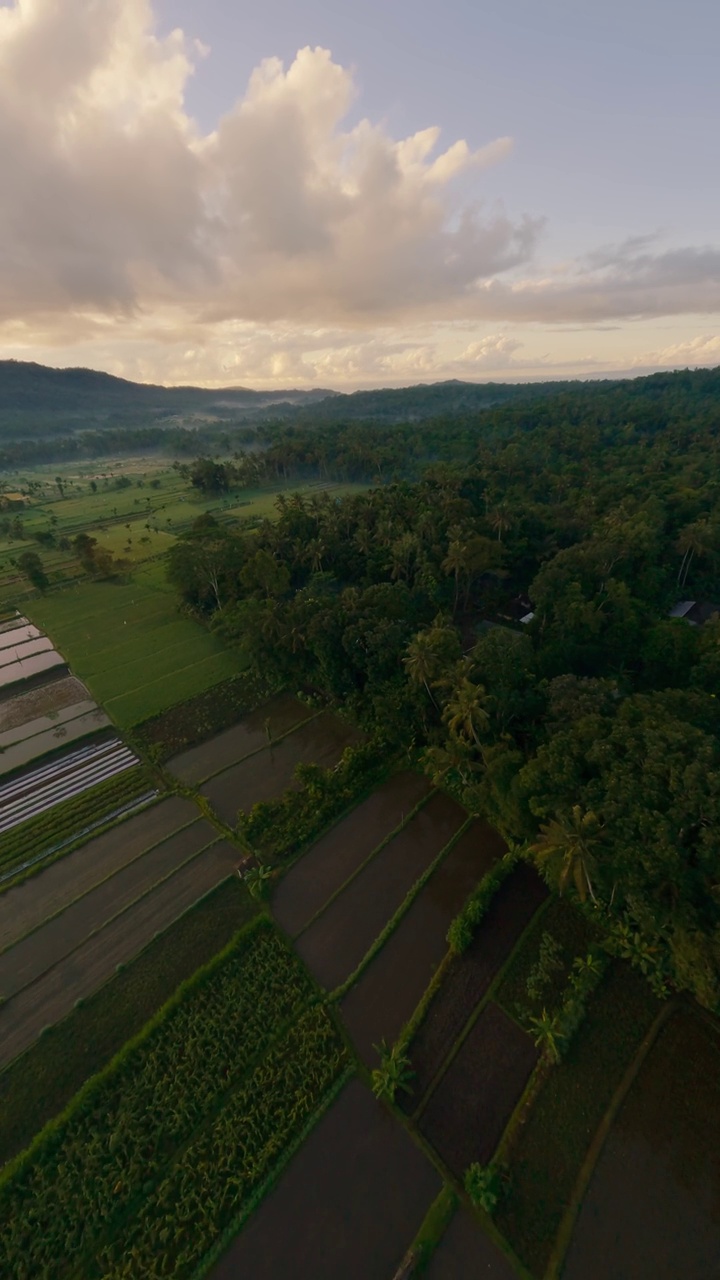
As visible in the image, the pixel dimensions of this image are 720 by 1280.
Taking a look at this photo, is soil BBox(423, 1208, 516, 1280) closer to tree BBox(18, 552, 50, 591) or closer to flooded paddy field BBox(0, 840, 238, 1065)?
flooded paddy field BBox(0, 840, 238, 1065)

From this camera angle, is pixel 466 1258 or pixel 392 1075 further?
pixel 392 1075

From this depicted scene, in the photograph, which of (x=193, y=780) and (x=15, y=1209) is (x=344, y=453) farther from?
(x=15, y=1209)

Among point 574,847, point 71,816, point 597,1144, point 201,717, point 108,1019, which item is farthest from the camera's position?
point 201,717

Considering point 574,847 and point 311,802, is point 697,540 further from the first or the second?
point 311,802

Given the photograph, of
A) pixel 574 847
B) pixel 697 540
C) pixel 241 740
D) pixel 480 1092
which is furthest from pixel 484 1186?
pixel 697 540

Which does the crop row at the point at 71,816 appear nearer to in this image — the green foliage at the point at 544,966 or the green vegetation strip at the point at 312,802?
the green vegetation strip at the point at 312,802

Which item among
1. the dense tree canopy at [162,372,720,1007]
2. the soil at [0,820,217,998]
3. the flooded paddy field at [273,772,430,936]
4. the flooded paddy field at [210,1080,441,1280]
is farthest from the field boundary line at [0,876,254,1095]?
the dense tree canopy at [162,372,720,1007]

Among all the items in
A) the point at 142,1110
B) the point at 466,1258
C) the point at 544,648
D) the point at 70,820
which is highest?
the point at 544,648
